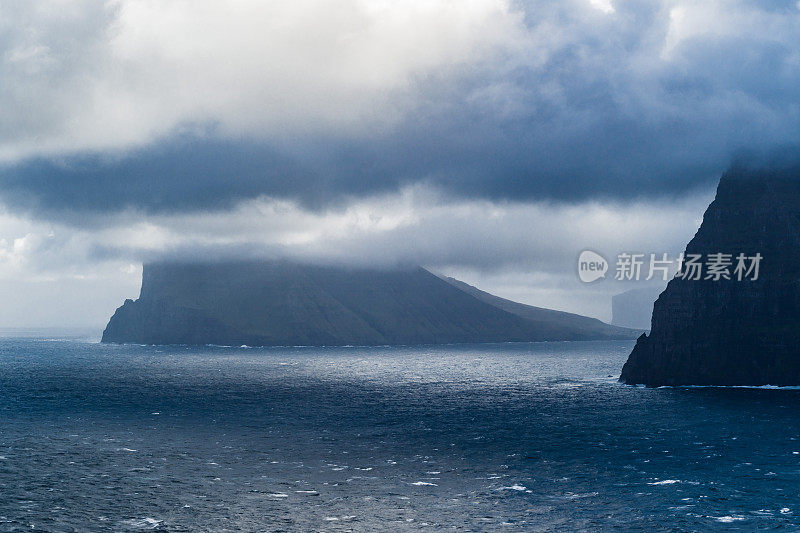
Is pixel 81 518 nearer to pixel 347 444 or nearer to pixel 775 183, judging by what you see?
pixel 347 444

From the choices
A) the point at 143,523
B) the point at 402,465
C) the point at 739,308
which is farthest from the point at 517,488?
the point at 739,308

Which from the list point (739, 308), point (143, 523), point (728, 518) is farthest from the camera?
point (739, 308)

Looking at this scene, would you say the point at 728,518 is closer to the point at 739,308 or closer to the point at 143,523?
the point at 143,523

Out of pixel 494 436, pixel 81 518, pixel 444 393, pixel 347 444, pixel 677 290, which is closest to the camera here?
pixel 81 518

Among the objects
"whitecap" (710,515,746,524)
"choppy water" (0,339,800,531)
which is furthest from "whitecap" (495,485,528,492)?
"whitecap" (710,515,746,524)

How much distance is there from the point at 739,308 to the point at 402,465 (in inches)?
5319

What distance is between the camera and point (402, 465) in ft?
252

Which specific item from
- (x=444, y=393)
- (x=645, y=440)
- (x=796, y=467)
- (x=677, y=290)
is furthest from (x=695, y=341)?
(x=796, y=467)

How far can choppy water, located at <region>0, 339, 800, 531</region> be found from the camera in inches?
2206

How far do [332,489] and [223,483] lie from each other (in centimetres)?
1147

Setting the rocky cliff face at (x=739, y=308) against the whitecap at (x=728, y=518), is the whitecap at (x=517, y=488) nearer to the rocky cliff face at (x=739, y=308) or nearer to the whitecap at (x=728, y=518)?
the whitecap at (x=728, y=518)

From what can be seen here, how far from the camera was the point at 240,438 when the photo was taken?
96.4 metres

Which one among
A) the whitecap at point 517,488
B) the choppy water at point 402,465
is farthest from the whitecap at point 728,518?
the whitecap at point 517,488

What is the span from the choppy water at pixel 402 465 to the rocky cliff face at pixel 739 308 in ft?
106
